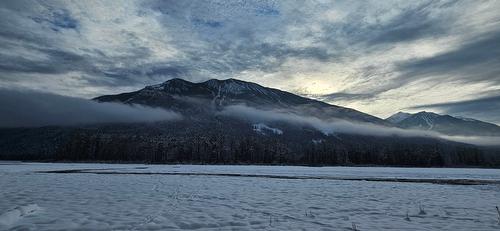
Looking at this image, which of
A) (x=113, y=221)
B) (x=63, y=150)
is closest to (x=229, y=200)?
(x=113, y=221)

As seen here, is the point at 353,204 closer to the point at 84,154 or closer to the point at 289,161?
the point at 289,161

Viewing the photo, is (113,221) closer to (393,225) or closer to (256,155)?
(393,225)

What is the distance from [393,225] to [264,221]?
5053 mm

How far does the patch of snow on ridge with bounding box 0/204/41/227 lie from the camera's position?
41.4ft

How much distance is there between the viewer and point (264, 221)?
46.9 ft

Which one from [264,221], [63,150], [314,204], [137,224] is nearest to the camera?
[137,224]

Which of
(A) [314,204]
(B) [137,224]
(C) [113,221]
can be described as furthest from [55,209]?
(A) [314,204]

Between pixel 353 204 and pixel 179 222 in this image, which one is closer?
pixel 179 222

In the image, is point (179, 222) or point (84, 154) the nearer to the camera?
point (179, 222)

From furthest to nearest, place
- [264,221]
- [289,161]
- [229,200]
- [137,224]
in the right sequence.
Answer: [289,161] → [229,200] → [264,221] → [137,224]

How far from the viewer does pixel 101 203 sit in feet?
61.7

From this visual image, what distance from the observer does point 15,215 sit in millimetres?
13992

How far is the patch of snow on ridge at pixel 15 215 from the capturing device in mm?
12631

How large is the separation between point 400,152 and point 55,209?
176m
